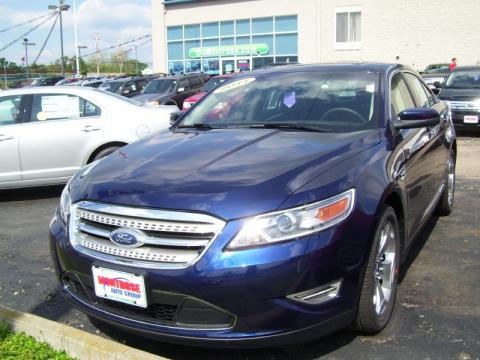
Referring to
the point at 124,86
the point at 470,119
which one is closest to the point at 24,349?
the point at 470,119

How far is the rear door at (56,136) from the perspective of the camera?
6992 millimetres

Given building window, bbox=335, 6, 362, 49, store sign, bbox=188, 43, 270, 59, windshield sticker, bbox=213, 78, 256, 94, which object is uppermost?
building window, bbox=335, 6, 362, 49

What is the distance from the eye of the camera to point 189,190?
2.80 meters

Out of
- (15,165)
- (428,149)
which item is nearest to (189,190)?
(428,149)

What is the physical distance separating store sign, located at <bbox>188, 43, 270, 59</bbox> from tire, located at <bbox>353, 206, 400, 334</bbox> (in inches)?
1225

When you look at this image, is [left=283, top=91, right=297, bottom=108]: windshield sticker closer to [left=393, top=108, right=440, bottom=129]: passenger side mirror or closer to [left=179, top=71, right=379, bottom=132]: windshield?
[left=179, top=71, right=379, bottom=132]: windshield

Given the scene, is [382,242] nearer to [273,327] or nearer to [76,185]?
[273,327]

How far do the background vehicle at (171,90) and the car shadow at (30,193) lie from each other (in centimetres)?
824

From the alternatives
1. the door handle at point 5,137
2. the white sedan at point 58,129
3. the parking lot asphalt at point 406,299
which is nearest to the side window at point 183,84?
the white sedan at point 58,129

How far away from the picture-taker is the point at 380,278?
3.27m

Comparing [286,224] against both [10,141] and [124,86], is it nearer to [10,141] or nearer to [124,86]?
[10,141]

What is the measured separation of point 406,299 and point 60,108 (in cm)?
525

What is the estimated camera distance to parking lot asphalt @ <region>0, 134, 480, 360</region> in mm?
3100

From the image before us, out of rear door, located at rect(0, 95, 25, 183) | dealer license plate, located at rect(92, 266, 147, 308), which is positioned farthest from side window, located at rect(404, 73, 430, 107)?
rear door, located at rect(0, 95, 25, 183)
